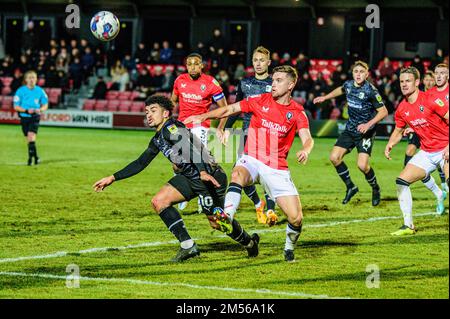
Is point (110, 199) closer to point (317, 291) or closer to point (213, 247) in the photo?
point (213, 247)

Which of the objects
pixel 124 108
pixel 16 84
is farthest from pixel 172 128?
pixel 16 84

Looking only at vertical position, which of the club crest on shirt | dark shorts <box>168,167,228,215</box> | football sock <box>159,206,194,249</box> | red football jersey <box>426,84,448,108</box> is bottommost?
football sock <box>159,206,194,249</box>

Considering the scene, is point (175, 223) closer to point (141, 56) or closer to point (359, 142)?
point (359, 142)

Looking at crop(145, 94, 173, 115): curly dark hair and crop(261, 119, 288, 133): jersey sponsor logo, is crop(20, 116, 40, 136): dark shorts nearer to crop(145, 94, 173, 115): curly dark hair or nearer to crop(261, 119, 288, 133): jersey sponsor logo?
crop(145, 94, 173, 115): curly dark hair

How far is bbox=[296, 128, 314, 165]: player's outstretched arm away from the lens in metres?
10.1

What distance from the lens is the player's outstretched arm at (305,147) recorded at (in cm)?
1006

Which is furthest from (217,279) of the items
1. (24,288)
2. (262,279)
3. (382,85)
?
(382,85)

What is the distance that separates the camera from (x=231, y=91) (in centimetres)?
3659

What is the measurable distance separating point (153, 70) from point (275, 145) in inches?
1188

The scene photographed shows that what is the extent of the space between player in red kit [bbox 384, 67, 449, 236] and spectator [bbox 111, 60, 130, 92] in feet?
89.1

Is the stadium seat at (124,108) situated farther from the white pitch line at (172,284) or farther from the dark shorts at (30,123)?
the white pitch line at (172,284)

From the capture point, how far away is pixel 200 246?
38.2 feet

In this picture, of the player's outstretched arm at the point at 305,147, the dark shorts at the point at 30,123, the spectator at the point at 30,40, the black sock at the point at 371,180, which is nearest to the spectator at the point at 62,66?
the spectator at the point at 30,40

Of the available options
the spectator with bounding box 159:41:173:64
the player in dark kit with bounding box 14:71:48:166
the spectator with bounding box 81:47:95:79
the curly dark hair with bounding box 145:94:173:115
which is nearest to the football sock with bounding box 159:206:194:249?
the curly dark hair with bounding box 145:94:173:115
